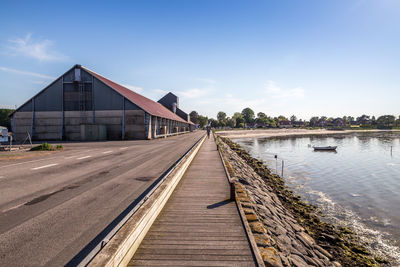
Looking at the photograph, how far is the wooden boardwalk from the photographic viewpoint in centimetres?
364

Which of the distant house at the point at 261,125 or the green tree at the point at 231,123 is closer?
the green tree at the point at 231,123

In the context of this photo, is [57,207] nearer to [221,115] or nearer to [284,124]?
[221,115]

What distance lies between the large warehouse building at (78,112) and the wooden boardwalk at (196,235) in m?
27.4

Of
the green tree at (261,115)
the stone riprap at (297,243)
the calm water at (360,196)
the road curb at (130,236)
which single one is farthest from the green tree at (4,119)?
the green tree at (261,115)

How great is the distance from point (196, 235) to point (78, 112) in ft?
116

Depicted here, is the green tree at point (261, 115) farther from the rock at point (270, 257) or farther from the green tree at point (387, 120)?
the rock at point (270, 257)

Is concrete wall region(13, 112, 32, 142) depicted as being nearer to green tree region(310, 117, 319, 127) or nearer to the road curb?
the road curb

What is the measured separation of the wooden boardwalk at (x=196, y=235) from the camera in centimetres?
364

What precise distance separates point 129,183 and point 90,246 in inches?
179

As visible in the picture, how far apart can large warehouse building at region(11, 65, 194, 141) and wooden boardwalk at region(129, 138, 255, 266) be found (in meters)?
27.4

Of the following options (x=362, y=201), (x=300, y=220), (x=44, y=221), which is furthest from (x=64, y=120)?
(x=362, y=201)

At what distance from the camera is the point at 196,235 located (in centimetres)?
447

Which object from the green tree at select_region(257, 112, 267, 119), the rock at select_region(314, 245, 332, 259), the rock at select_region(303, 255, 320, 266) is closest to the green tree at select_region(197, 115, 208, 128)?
the green tree at select_region(257, 112, 267, 119)

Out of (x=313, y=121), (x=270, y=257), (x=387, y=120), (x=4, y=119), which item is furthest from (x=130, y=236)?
(x=387, y=120)
